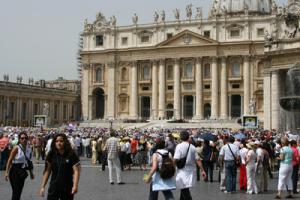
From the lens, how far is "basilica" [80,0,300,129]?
3152 inches

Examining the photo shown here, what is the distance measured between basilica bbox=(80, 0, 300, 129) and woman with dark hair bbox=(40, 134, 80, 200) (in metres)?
64.7

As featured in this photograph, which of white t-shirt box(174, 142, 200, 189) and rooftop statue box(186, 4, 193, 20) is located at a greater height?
rooftop statue box(186, 4, 193, 20)

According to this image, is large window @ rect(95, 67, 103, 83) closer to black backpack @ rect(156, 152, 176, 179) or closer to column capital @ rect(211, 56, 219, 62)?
column capital @ rect(211, 56, 219, 62)

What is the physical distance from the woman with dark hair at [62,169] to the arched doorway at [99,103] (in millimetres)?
81841

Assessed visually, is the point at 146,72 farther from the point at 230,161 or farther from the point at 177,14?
the point at 230,161

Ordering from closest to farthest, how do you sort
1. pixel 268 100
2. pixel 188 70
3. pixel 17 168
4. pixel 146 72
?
pixel 17 168 < pixel 268 100 < pixel 188 70 < pixel 146 72

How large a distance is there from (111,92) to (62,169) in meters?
79.1

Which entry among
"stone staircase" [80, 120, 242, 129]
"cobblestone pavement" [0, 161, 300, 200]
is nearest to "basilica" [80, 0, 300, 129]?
"stone staircase" [80, 120, 242, 129]

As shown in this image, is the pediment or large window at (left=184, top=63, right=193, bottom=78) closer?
the pediment

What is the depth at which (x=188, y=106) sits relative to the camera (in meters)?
84.8

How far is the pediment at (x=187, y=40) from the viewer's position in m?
81.7

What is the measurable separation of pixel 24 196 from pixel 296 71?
1729 centimetres

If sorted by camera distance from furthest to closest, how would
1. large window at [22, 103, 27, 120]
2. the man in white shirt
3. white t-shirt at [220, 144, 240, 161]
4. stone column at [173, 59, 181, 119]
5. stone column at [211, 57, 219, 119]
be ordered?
stone column at [173, 59, 181, 119], large window at [22, 103, 27, 120], stone column at [211, 57, 219, 119], white t-shirt at [220, 144, 240, 161], the man in white shirt

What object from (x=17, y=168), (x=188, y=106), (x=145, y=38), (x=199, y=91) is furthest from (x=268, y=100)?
(x=145, y=38)
